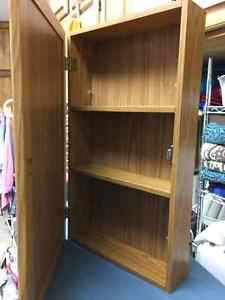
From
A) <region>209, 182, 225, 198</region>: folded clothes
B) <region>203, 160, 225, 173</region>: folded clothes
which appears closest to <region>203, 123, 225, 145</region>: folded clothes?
<region>203, 160, 225, 173</region>: folded clothes

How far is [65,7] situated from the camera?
2287 mm

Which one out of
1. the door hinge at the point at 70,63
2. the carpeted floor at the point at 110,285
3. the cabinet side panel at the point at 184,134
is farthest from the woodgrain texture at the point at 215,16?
the carpeted floor at the point at 110,285

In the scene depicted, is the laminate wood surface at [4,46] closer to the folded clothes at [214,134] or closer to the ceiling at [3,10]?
the ceiling at [3,10]

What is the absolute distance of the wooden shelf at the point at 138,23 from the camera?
Answer: 1248 mm

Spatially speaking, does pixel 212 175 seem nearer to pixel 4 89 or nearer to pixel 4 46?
pixel 4 89

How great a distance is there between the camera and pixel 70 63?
1.73 meters

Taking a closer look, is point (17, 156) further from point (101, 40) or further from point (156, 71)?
point (101, 40)

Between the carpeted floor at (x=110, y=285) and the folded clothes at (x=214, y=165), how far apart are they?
79 centimetres

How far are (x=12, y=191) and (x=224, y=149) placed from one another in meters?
1.59

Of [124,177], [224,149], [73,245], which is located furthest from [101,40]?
[73,245]

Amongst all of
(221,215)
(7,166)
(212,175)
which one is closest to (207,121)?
(212,175)

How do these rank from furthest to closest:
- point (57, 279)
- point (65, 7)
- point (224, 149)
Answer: point (65, 7), point (224, 149), point (57, 279)

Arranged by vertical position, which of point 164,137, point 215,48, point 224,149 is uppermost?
point 215,48

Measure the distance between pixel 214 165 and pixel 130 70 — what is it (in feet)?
3.48
